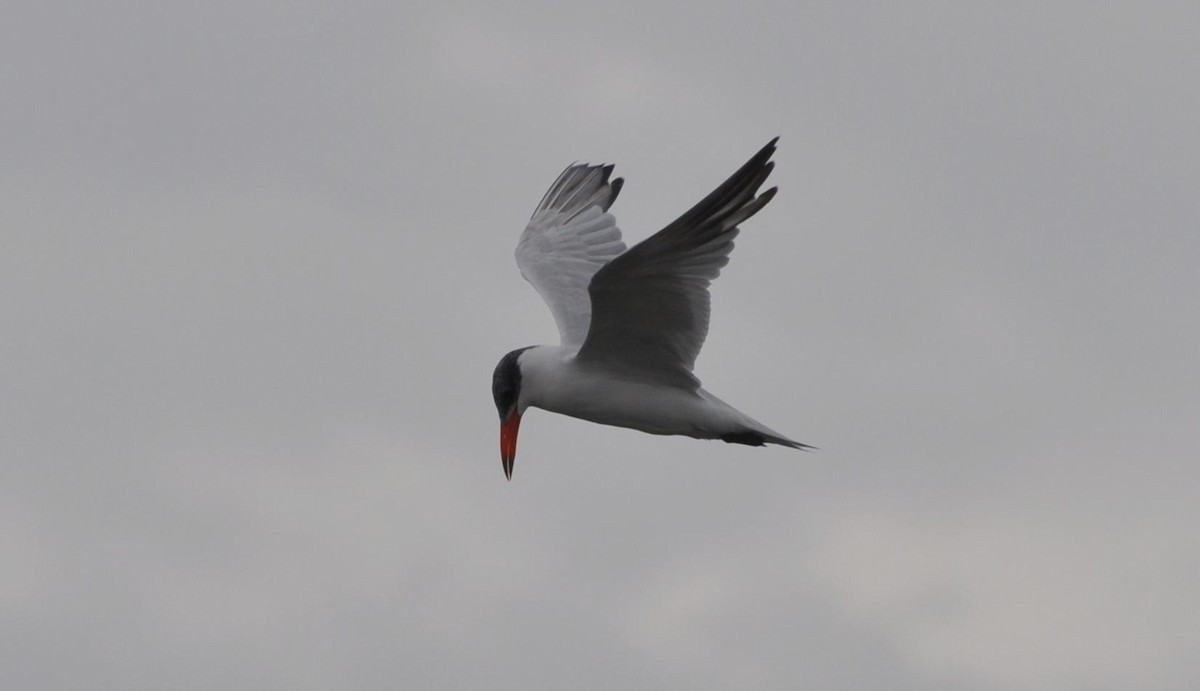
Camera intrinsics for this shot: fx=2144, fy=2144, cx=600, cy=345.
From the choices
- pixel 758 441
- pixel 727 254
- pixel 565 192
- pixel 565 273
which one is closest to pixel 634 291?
pixel 727 254

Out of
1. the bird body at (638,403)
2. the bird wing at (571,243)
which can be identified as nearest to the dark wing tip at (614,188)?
the bird wing at (571,243)

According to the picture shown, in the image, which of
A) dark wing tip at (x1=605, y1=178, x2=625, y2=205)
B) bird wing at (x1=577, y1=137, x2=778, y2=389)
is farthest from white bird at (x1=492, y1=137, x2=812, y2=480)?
dark wing tip at (x1=605, y1=178, x2=625, y2=205)

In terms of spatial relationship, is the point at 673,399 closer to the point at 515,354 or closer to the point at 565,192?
the point at 515,354

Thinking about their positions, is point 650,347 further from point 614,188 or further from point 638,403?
point 614,188

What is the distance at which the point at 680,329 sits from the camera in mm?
13297

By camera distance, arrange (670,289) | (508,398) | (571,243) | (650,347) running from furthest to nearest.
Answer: (571,243), (508,398), (650,347), (670,289)

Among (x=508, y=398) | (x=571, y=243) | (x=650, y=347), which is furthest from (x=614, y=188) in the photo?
(x=650, y=347)

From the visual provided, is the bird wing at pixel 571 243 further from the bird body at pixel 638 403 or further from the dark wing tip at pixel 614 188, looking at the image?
the bird body at pixel 638 403

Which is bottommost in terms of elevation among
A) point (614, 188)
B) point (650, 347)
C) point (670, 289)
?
point (650, 347)

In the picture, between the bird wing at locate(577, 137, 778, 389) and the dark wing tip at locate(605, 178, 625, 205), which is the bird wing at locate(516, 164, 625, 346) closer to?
the dark wing tip at locate(605, 178, 625, 205)

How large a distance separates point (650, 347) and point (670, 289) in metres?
0.60

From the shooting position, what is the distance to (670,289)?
42.3 ft

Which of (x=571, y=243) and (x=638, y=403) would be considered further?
(x=571, y=243)

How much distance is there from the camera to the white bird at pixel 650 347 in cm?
1235
